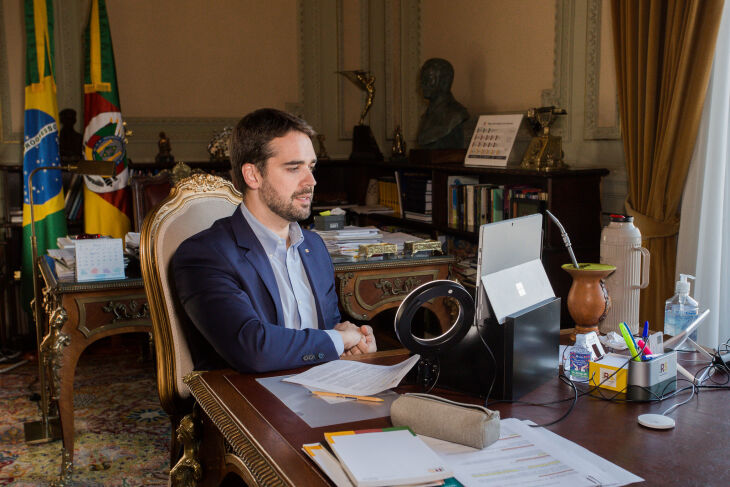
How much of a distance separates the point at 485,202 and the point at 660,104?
105 centimetres

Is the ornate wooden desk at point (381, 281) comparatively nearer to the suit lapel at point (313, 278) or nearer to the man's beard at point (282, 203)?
the suit lapel at point (313, 278)

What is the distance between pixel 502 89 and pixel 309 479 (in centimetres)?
347

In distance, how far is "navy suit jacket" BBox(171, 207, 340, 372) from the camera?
1.62 metres

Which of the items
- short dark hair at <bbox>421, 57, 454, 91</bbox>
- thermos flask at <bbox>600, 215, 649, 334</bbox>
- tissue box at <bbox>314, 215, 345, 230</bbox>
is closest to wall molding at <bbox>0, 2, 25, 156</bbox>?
tissue box at <bbox>314, 215, 345, 230</bbox>

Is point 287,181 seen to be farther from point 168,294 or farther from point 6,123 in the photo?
point 6,123

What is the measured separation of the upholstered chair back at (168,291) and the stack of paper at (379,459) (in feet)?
2.94

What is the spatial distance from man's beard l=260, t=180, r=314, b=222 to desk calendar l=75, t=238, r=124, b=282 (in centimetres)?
87

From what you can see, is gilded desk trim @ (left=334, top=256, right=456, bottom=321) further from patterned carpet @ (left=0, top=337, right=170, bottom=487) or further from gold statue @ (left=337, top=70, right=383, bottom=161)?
gold statue @ (left=337, top=70, right=383, bottom=161)

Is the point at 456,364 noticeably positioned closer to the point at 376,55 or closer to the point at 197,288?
the point at 197,288

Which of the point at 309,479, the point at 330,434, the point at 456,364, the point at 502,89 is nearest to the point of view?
the point at 309,479

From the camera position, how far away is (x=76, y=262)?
2574 mm

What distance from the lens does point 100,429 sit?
3.23m

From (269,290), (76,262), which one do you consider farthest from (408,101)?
(269,290)

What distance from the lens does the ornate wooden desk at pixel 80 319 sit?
Result: 256 cm
